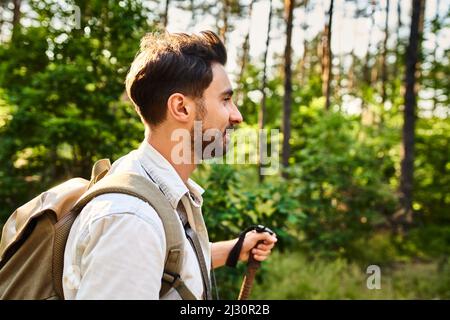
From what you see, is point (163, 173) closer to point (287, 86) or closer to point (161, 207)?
point (161, 207)

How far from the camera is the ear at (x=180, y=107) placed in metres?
1.47

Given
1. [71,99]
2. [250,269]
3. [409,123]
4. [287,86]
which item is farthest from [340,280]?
[287,86]

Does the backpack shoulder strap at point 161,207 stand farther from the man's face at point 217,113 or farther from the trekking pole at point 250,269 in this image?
the trekking pole at point 250,269

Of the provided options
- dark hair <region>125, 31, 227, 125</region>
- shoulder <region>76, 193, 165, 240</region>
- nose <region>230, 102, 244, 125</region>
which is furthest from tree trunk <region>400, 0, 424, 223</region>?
shoulder <region>76, 193, 165, 240</region>

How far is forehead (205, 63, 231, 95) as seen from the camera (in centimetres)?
154

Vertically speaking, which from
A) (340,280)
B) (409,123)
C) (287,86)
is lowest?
(340,280)

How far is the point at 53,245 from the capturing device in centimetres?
121

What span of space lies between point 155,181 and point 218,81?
43 cm

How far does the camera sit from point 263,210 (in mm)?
5145

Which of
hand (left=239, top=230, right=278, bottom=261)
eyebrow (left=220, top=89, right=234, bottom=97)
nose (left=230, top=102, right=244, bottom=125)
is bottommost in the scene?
hand (left=239, top=230, right=278, bottom=261)

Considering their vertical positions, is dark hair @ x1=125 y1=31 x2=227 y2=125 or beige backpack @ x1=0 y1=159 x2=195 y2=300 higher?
dark hair @ x1=125 y1=31 x2=227 y2=125

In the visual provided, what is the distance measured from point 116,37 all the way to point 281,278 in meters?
4.32

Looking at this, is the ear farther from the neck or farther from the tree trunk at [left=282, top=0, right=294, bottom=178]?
the tree trunk at [left=282, top=0, right=294, bottom=178]
